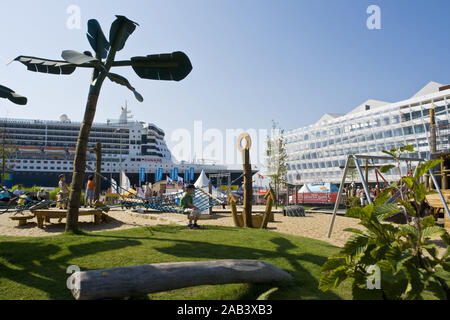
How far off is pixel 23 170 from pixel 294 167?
179ft

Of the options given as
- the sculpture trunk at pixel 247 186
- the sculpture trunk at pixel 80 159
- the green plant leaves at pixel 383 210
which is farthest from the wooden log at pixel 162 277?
the sculpture trunk at pixel 247 186

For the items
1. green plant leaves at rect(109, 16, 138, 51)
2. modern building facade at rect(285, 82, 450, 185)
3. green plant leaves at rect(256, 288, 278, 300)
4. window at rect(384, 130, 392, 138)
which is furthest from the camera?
window at rect(384, 130, 392, 138)

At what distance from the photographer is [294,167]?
220ft

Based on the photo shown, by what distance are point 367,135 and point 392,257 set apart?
5557 cm

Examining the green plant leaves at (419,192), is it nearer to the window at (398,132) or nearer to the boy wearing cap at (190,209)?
the boy wearing cap at (190,209)

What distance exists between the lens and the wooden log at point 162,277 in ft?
8.62

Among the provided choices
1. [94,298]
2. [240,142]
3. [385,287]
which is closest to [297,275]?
[385,287]

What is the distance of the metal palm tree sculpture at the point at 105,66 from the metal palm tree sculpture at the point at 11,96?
741mm

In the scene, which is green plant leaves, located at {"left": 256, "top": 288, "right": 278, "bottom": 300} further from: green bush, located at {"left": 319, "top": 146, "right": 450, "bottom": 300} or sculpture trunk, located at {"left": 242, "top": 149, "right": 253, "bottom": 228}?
sculpture trunk, located at {"left": 242, "top": 149, "right": 253, "bottom": 228}

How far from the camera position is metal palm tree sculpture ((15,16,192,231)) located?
22.0ft

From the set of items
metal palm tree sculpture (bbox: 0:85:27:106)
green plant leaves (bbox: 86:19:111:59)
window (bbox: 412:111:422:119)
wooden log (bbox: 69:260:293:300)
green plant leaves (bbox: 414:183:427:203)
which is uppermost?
window (bbox: 412:111:422:119)

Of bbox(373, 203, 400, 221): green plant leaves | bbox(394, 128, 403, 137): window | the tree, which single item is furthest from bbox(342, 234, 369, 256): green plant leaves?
bbox(394, 128, 403, 137): window

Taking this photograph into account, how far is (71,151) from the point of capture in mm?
58656

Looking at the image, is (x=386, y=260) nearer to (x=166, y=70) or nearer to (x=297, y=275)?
(x=297, y=275)
